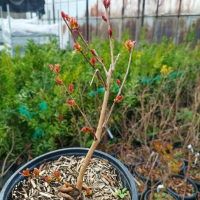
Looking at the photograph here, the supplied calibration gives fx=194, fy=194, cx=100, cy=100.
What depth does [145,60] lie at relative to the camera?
255 centimetres

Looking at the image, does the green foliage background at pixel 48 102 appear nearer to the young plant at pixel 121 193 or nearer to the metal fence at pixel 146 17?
the young plant at pixel 121 193

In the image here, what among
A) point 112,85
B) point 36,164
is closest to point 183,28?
point 112,85

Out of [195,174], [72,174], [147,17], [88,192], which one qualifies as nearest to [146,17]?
[147,17]

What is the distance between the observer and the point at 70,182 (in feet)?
3.44

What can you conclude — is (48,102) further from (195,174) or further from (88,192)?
(195,174)

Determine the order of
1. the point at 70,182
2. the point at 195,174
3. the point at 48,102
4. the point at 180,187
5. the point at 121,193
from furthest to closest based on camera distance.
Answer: the point at 195,174 < the point at 180,187 < the point at 48,102 < the point at 70,182 < the point at 121,193

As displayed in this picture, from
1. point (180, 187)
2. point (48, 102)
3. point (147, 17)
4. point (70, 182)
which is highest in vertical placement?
point (147, 17)

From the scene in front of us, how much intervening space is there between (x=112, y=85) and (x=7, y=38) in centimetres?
516

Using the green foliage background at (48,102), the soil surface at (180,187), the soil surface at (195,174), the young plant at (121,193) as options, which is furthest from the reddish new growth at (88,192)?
the soil surface at (195,174)

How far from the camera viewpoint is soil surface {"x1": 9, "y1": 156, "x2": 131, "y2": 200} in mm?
942

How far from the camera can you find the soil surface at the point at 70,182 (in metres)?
0.94

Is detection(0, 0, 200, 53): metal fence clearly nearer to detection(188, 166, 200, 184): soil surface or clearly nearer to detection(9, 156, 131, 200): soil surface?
detection(188, 166, 200, 184): soil surface

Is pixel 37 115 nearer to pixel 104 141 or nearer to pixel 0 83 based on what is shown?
pixel 0 83

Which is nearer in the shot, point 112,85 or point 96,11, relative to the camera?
point 112,85
